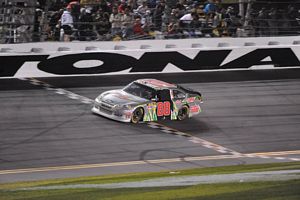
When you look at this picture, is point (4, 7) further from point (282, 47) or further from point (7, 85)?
point (282, 47)

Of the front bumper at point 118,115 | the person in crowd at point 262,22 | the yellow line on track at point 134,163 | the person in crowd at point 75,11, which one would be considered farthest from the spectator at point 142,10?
the yellow line on track at point 134,163

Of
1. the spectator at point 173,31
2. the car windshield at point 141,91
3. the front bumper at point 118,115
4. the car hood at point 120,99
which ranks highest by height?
the spectator at point 173,31

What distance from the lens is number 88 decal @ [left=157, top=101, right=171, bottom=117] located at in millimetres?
21531

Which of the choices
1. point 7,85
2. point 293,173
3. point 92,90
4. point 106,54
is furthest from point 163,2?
Result: point 293,173

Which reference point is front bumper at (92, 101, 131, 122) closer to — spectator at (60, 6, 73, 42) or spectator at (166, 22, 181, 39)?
spectator at (60, 6, 73, 42)

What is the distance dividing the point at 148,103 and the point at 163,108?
0.51 meters

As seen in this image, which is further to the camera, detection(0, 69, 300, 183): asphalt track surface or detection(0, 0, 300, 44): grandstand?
detection(0, 0, 300, 44): grandstand

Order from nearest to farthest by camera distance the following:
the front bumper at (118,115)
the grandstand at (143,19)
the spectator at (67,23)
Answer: the front bumper at (118,115)
the grandstand at (143,19)
the spectator at (67,23)

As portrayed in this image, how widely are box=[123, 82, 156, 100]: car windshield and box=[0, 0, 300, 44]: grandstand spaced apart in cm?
399

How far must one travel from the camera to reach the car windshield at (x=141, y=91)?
2162cm

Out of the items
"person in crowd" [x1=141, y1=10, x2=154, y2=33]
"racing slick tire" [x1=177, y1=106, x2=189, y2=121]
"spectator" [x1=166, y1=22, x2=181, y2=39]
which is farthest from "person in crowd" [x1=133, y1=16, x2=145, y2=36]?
"racing slick tire" [x1=177, y1=106, x2=189, y2=121]

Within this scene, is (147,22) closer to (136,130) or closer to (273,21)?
(273,21)

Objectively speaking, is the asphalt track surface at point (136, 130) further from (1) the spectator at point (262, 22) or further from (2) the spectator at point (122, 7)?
(2) the spectator at point (122, 7)

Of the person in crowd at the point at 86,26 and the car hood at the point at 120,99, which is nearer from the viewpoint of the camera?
the car hood at the point at 120,99
